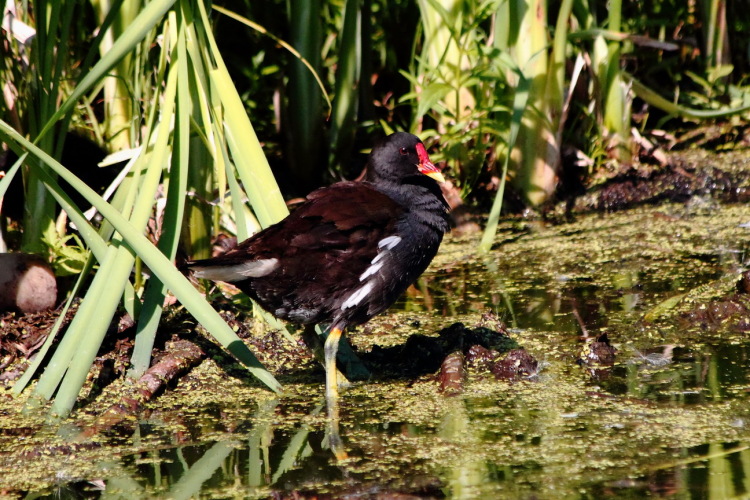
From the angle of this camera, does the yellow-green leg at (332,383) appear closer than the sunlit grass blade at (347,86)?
Yes

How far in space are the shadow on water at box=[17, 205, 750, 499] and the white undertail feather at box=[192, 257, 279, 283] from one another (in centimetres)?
33

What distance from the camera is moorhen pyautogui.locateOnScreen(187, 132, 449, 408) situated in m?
2.68

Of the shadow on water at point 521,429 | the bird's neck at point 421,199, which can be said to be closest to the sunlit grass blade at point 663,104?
the shadow on water at point 521,429

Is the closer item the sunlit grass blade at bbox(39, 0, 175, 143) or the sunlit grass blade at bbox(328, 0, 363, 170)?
the sunlit grass blade at bbox(39, 0, 175, 143)

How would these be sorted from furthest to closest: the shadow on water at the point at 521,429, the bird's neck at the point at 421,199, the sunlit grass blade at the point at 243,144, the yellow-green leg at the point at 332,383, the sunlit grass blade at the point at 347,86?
the sunlit grass blade at the point at 347,86
the bird's neck at the point at 421,199
the sunlit grass blade at the point at 243,144
the yellow-green leg at the point at 332,383
the shadow on water at the point at 521,429

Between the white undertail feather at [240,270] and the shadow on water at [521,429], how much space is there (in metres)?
0.33

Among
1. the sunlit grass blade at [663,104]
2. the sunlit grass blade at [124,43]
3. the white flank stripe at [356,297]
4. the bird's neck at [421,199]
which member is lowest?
the white flank stripe at [356,297]

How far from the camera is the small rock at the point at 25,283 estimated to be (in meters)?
3.04

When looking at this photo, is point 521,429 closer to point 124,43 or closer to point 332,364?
point 332,364

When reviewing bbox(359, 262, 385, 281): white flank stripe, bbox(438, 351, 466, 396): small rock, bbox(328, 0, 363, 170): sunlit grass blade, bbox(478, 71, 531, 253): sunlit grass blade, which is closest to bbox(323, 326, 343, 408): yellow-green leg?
bbox(359, 262, 385, 281): white flank stripe

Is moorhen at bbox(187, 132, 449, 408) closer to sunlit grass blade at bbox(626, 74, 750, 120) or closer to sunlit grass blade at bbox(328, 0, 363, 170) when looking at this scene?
sunlit grass blade at bbox(328, 0, 363, 170)

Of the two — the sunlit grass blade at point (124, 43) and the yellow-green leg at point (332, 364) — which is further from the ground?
the sunlit grass blade at point (124, 43)

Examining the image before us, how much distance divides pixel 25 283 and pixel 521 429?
1618mm

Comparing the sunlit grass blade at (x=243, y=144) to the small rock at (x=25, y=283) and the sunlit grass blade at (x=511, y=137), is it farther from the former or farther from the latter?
the sunlit grass blade at (x=511, y=137)
